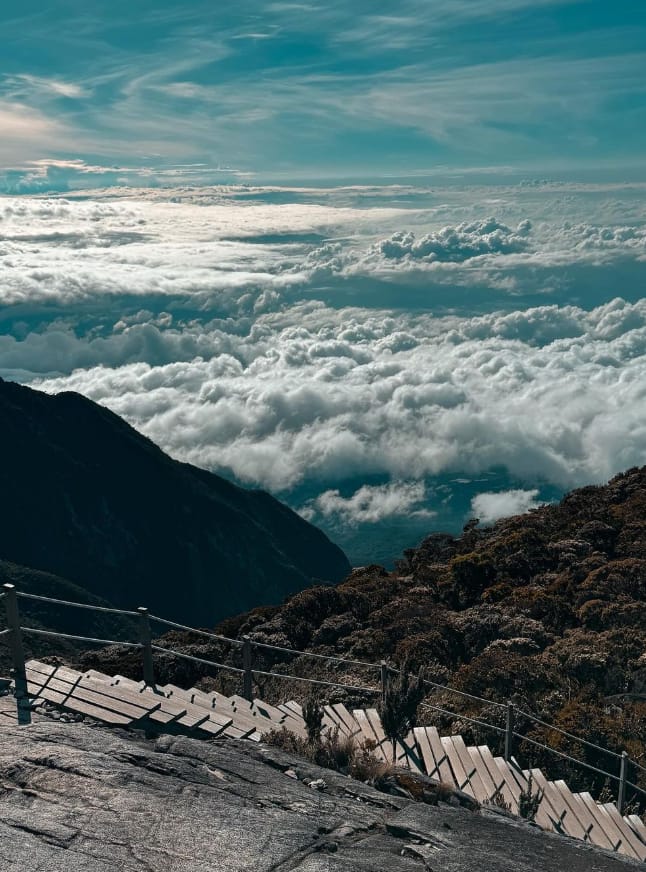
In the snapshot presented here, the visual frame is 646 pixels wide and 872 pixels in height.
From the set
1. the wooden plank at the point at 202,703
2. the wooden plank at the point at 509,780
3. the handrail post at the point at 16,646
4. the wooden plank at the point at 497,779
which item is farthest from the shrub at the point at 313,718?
the handrail post at the point at 16,646

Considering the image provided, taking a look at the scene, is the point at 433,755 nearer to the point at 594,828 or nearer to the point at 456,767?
the point at 456,767

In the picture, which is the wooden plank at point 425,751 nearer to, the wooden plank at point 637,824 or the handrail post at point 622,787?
the handrail post at point 622,787

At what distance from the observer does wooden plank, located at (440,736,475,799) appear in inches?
410

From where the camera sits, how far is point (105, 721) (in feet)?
28.6

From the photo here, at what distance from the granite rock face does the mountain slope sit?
13131 centimetres

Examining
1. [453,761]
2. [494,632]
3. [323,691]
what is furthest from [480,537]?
[453,761]

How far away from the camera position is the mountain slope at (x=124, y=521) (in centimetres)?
14162

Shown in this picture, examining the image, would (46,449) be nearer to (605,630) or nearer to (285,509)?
(285,509)

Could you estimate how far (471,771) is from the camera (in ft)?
35.9

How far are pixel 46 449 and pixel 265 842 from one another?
15305 cm

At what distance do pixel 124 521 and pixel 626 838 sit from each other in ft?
491

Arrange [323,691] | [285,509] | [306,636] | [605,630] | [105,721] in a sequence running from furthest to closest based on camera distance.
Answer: [285,509] < [306,636] < [605,630] < [323,691] < [105,721]

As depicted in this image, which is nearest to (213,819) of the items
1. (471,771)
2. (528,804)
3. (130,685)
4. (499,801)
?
(130,685)

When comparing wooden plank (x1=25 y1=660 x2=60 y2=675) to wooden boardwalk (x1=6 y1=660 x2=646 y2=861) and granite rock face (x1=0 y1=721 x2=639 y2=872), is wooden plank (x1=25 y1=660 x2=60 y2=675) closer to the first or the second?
wooden boardwalk (x1=6 y1=660 x2=646 y2=861)
